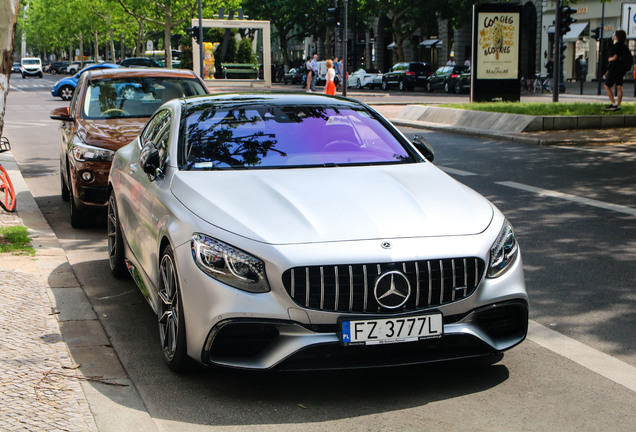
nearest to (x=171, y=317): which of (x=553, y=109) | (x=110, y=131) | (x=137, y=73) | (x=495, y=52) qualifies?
(x=110, y=131)

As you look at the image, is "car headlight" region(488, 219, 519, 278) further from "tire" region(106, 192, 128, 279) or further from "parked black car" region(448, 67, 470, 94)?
"parked black car" region(448, 67, 470, 94)

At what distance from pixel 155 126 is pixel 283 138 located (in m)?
1.32

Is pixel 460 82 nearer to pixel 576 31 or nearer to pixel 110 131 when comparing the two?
pixel 576 31

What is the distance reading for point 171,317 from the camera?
4707 millimetres

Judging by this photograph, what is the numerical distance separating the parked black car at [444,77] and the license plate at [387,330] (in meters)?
42.2

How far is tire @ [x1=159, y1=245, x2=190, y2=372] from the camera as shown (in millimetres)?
4512

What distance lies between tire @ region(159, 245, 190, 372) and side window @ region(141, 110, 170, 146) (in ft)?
5.04

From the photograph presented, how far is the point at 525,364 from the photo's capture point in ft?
15.9

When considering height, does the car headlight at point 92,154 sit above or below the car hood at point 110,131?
below

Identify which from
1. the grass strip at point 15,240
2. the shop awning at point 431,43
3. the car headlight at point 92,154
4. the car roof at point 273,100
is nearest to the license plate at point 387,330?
the car roof at point 273,100

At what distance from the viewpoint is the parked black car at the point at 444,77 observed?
1790 inches

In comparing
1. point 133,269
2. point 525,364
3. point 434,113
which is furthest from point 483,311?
point 434,113

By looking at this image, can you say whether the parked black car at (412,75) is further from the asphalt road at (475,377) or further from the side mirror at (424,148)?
the side mirror at (424,148)

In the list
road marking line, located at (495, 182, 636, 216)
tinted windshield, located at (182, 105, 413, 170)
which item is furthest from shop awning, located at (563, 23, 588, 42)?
tinted windshield, located at (182, 105, 413, 170)
